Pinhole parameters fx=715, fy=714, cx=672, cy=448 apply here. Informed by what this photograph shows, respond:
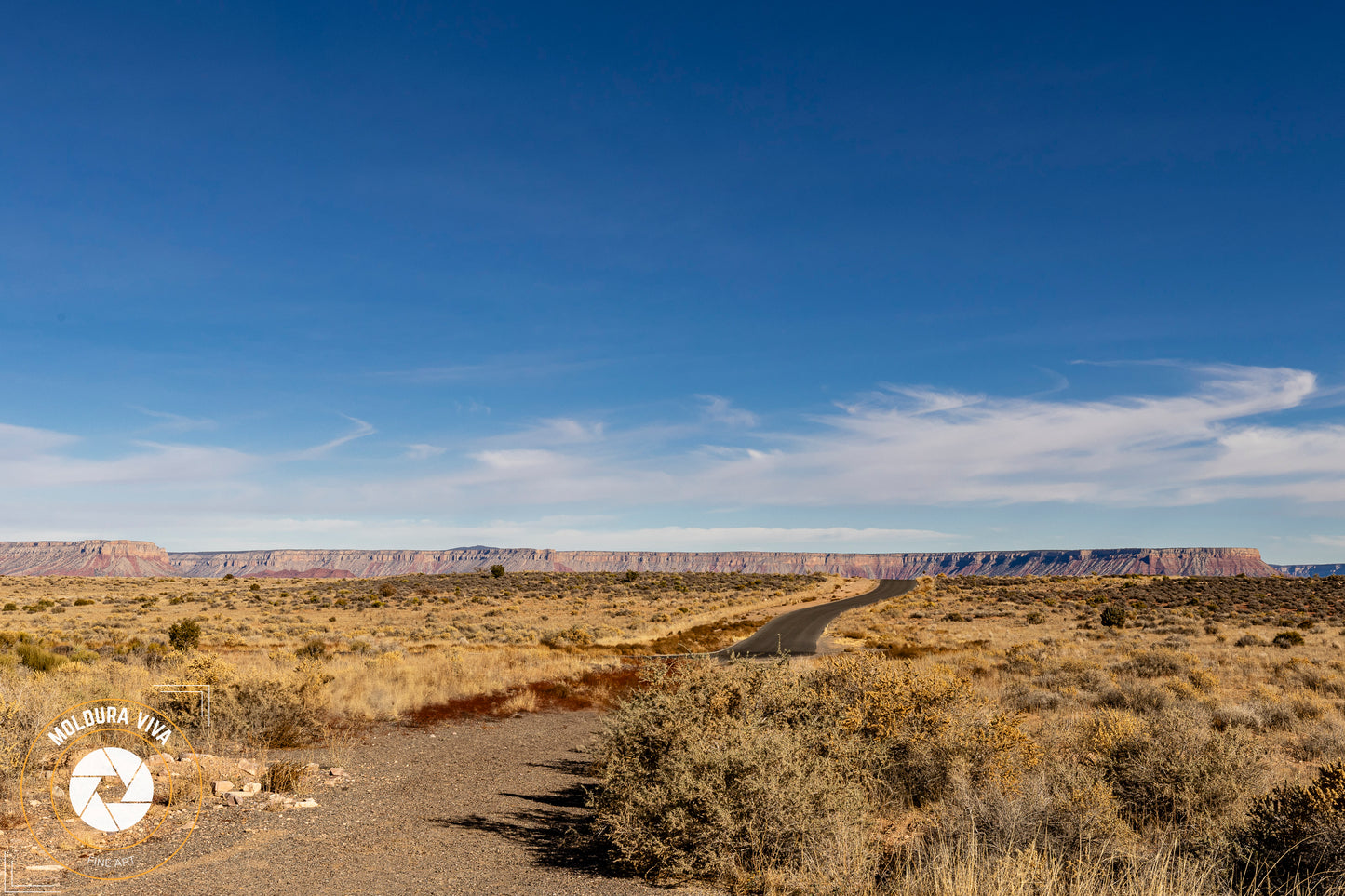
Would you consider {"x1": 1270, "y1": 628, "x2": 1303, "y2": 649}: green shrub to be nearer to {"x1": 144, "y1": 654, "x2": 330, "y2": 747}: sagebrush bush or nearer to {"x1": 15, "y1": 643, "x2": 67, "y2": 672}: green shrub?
{"x1": 144, "y1": 654, "x2": 330, "y2": 747}: sagebrush bush

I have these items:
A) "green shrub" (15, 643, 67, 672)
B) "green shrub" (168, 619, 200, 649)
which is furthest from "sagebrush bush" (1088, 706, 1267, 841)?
"green shrub" (168, 619, 200, 649)

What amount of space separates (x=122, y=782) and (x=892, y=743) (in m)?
10.9

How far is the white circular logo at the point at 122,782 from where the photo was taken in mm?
9008

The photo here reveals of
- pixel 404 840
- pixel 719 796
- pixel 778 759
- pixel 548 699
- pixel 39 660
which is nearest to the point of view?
pixel 719 796

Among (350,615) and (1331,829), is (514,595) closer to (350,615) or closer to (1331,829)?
(350,615)

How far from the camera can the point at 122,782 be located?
10094 millimetres

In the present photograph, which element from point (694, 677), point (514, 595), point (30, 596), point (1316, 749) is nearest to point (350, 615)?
point (514, 595)

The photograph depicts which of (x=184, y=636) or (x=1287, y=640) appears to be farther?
(x=1287, y=640)

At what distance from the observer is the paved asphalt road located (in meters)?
35.8

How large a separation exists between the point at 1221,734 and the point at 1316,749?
5255mm

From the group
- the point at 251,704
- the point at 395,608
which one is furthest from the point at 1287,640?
the point at 395,608

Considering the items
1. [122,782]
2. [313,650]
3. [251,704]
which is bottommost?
[313,650]

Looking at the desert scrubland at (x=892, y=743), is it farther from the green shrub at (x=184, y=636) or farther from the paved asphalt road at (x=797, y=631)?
the paved asphalt road at (x=797, y=631)

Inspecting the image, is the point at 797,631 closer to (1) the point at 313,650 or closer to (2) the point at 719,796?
(1) the point at 313,650
